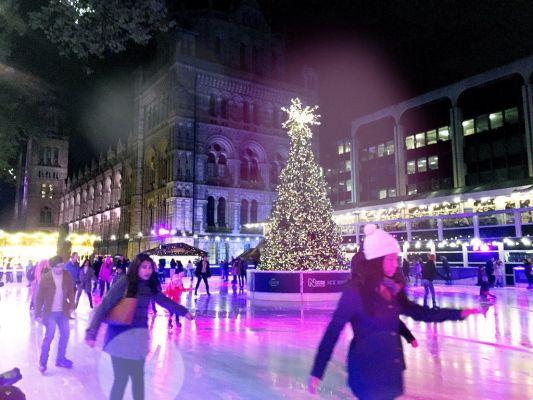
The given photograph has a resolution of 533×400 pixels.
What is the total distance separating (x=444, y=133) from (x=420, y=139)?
9.87ft

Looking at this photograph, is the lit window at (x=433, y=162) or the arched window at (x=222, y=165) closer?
the arched window at (x=222, y=165)

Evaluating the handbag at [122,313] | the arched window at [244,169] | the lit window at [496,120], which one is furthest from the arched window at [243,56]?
the handbag at [122,313]

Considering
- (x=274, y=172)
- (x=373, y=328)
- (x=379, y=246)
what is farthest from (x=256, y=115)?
(x=373, y=328)

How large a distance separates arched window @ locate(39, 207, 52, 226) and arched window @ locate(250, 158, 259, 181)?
59353 millimetres

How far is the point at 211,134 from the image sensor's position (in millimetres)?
44125

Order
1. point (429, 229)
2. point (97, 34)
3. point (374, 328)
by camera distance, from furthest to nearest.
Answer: point (429, 229) < point (97, 34) < point (374, 328)

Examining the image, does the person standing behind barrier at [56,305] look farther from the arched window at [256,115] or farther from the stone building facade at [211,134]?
the arched window at [256,115]

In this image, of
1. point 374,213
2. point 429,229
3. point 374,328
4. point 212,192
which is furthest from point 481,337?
point 212,192

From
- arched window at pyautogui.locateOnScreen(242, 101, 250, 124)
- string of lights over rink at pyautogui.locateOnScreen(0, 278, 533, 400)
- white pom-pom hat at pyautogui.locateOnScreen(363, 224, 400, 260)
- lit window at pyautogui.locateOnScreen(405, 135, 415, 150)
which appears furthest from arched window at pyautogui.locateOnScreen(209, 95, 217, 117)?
white pom-pom hat at pyautogui.locateOnScreen(363, 224, 400, 260)

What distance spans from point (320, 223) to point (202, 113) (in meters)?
29.7

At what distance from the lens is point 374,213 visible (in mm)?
33250

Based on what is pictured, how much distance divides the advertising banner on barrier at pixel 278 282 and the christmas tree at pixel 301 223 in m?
0.42

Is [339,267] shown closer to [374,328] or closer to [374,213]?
[374,328]

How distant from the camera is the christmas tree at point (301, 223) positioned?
1683cm
